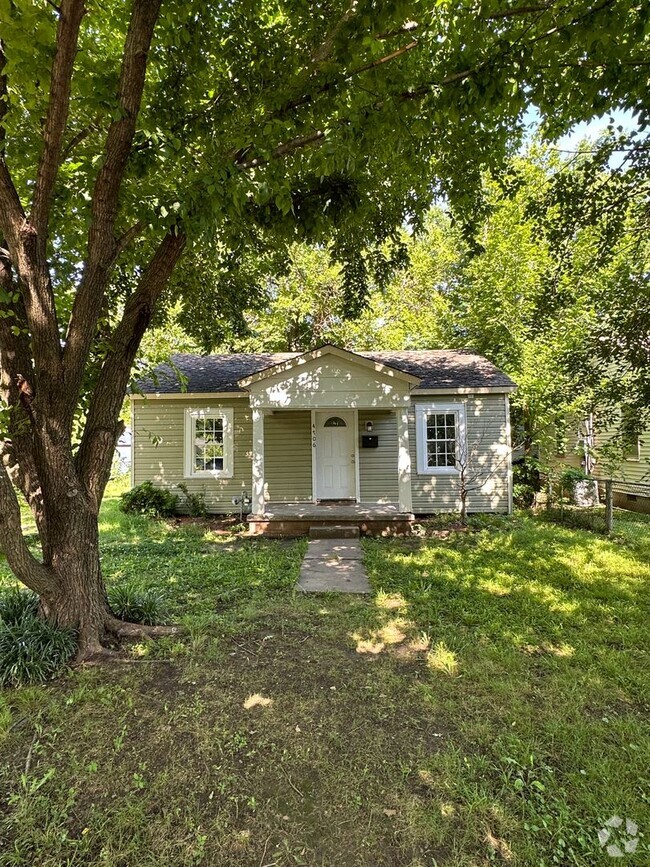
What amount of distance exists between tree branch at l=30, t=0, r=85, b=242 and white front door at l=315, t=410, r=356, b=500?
7055mm

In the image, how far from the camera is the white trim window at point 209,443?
10008 mm

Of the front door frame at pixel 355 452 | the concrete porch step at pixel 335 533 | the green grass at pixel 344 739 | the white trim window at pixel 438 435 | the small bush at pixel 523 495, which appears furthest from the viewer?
the small bush at pixel 523 495

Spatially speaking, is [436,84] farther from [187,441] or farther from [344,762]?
[187,441]

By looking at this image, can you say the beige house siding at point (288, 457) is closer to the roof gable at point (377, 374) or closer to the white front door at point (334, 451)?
the white front door at point (334, 451)

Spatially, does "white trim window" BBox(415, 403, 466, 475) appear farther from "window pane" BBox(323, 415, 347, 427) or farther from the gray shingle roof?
"window pane" BBox(323, 415, 347, 427)

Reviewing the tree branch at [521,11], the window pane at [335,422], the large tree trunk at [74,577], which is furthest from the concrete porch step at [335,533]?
the tree branch at [521,11]

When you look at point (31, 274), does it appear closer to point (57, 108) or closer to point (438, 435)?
point (57, 108)

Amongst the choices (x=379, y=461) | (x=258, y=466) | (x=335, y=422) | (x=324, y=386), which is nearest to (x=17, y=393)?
(x=258, y=466)

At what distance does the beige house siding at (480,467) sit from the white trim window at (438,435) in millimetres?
138

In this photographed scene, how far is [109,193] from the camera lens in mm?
3117

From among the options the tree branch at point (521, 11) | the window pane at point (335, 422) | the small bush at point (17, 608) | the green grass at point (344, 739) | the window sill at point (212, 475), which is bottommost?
the green grass at point (344, 739)

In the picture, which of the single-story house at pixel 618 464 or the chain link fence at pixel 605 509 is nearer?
the chain link fence at pixel 605 509

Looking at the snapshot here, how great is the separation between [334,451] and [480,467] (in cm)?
335

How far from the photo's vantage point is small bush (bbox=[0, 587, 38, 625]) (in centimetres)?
338
